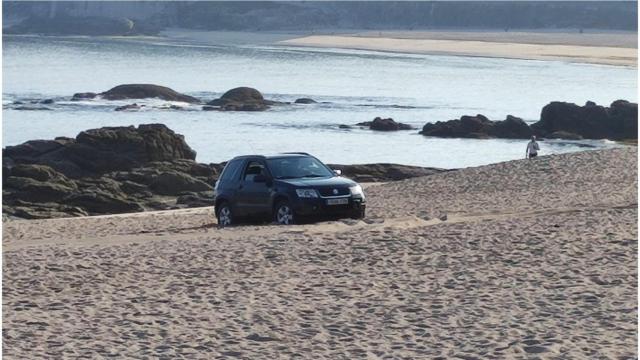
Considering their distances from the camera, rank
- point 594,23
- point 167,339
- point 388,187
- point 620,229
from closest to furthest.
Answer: point 167,339
point 620,229
point 388,187
point 594,23

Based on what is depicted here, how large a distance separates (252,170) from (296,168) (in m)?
0.67

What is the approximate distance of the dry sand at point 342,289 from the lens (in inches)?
380

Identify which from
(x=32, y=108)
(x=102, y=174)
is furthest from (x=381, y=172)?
(x=32, y=108)

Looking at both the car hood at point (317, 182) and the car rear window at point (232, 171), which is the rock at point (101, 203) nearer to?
the car rear window at point (232, 171)

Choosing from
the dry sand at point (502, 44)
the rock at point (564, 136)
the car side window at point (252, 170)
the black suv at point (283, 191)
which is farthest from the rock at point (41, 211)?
the dry sand at point (502, 44)

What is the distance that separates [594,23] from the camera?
173 m

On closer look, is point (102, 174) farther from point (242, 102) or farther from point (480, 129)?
point (242, 102)

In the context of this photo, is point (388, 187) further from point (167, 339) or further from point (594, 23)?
point (594, 23)

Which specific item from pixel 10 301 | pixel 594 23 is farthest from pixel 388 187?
pixel 594 23

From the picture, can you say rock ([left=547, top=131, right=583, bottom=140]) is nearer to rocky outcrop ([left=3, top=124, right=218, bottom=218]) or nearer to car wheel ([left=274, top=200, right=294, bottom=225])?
rocky outcrop ([left=3, top=124, right=218, bottom=218])

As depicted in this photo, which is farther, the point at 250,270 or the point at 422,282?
the point at 250,270

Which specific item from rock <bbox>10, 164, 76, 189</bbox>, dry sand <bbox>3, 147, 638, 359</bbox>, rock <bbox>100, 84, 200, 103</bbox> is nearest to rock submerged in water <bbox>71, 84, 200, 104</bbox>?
rock <bbox>100, 84, 200, 103</bbox>

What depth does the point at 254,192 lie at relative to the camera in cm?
1941

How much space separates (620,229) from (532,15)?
172050 millimetres
